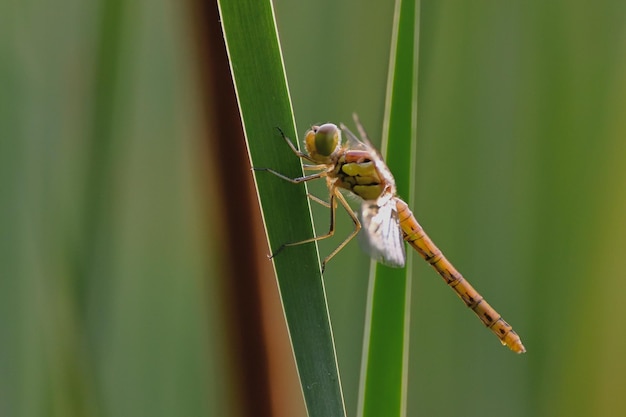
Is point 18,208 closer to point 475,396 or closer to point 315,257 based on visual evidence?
point 315,257

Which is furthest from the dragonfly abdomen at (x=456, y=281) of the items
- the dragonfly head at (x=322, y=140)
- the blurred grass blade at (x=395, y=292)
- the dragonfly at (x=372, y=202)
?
the blurred grass blade at (x=395, y=292)

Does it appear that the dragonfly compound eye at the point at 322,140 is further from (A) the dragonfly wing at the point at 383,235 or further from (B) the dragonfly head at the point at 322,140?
(A) the dragonfly wing at the point at 383,235

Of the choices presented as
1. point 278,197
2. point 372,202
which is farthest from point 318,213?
point 278,197

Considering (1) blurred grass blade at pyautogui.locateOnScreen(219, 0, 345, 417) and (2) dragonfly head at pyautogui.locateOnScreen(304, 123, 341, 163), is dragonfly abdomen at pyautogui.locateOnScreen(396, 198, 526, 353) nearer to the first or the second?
(2) dragonfly head at pyautogui.locateOnScreen(304, 123, 341, 163)

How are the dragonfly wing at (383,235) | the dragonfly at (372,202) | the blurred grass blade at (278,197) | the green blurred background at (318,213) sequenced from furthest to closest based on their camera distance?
1. the dragonfly at (372,202)
2. the green blurred background at (318,213)
3. the dragonfly wing at (383,235)
4. the blurred grass blade at (278,197)

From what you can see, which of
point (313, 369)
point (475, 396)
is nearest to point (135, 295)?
point (313, 369)
